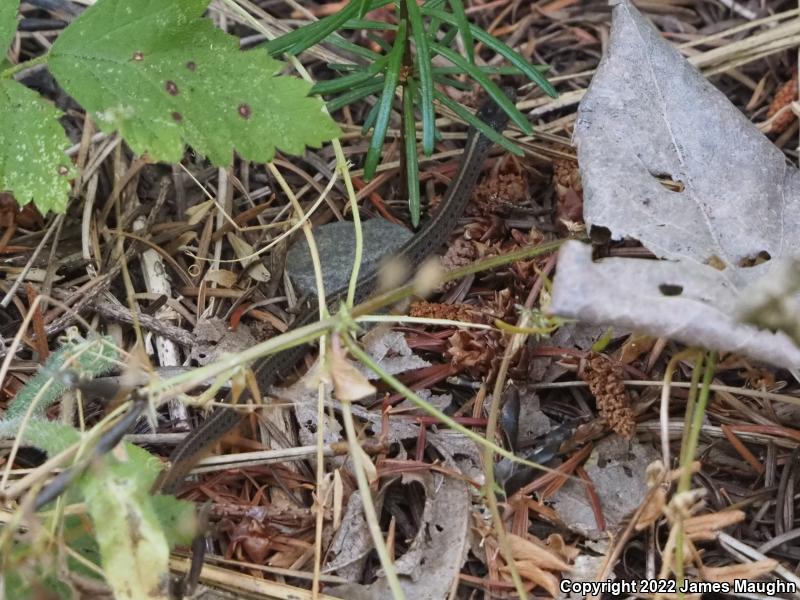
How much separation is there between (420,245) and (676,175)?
0.83 meters

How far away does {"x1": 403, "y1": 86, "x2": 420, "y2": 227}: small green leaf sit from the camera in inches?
103

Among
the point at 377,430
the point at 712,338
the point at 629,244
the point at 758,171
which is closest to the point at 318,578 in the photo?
the point at 377,430

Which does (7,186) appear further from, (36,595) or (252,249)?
(36,595)

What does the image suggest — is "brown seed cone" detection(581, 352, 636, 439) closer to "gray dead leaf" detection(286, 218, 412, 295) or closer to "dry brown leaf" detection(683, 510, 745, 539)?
"dry brown leaf" detection(683, 510, 745, 539)

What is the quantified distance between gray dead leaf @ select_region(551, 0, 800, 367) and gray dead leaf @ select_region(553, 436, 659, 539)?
50cm

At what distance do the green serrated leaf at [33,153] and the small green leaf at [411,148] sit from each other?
988mm

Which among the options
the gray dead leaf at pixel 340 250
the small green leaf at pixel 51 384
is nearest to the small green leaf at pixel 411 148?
→ the gray dead leaf at pixel 340 250

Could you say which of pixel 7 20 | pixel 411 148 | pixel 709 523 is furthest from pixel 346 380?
pixel 7 20

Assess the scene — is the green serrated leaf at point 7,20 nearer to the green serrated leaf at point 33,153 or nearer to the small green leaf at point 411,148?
the green serrated leaf at point 33,153

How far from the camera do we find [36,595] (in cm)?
163

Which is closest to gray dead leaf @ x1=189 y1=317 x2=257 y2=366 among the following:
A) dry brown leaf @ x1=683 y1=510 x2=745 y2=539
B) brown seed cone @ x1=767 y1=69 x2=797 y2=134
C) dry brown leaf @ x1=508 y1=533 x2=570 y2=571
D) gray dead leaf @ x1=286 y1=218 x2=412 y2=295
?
gray dead leaf @ x1=286 y1=218 x2=412 y2=295

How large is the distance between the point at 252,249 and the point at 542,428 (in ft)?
3.58

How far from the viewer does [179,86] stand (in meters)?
2.21

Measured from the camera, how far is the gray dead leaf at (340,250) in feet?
9.06
